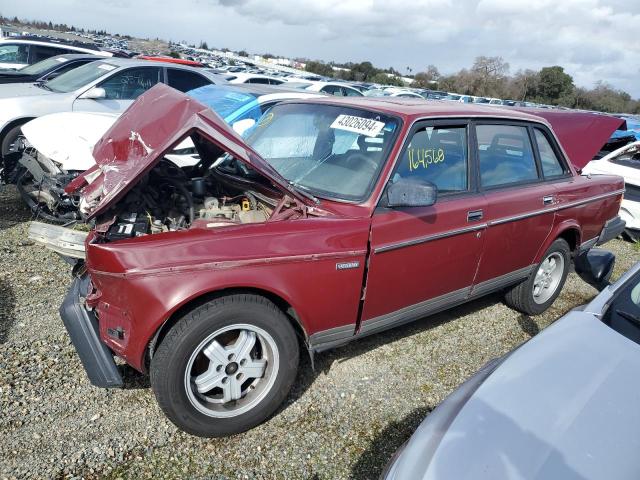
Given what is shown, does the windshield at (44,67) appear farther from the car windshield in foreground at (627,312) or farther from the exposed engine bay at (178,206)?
the car windshield in foreground at (627,312)

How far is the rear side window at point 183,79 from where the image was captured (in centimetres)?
762

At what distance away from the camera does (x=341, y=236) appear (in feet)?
8.67

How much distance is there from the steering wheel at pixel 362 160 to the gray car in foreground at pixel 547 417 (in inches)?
52.5

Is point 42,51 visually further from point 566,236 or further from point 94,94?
point 566,236

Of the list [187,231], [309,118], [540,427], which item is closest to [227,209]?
[187,231]

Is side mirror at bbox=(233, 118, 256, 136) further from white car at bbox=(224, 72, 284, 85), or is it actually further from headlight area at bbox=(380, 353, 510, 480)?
white car at bbox=(224, 72, 284, 85)

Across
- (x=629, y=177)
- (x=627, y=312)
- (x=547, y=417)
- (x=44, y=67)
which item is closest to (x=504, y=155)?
(x=627, y=312)

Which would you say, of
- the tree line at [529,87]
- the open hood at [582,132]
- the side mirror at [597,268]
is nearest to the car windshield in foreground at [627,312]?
the side mirror at [597,268]

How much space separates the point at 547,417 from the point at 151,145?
7.19ft

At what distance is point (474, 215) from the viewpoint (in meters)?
3.25

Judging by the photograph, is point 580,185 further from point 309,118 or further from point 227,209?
point 227,209

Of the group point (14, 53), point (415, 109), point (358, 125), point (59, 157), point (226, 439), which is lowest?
point (226, 439)

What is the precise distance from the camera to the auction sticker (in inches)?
119

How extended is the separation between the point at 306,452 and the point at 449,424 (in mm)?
1052
